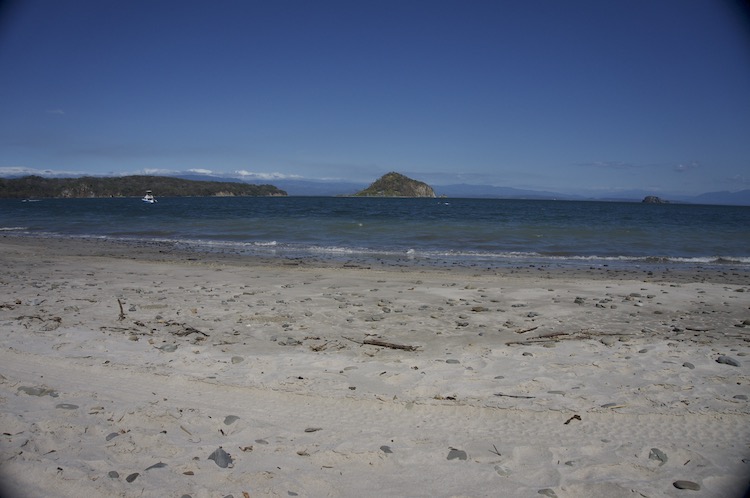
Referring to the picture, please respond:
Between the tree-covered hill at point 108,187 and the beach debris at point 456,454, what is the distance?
155 meters

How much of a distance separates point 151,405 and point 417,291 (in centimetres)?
732

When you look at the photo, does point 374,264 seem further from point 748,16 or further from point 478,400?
point 748,16

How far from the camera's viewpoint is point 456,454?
4.26 metres

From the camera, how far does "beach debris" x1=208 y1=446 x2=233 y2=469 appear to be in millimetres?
4008

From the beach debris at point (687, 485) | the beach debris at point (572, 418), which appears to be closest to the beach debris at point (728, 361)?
the beach debris at point (572, 418)

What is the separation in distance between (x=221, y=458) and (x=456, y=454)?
6.79ft

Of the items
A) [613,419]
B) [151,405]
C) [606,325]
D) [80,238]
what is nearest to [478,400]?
[613,419]

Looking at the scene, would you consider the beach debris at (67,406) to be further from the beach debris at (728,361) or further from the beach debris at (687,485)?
the beach debris at (728,361)

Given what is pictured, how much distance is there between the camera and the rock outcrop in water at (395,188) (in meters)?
180

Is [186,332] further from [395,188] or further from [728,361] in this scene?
[395,188]

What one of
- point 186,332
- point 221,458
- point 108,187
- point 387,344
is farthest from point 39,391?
point 108,187

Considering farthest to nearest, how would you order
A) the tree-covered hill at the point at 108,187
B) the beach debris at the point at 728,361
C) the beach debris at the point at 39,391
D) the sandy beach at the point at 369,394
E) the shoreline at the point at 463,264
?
the tree-covered hill at the point at 108,187 < the shoreline at the point at 463,264 < the beach debris at the point at 728,361 < the beach debris at the point at 39,391 < the sandy beach at the point at 369,394

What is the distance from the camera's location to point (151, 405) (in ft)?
16.5

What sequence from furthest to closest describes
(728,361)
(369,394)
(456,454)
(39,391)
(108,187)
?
(108,187), (728,361), (369,394), (39,391), (456,454)
